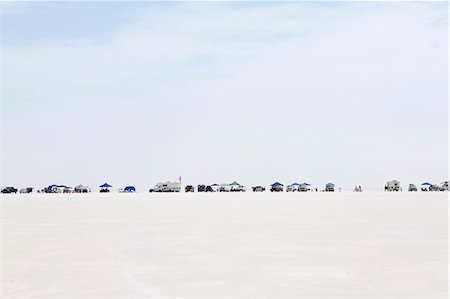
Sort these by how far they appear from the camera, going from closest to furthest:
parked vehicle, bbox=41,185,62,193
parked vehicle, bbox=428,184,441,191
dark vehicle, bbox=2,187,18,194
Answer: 1. parked vehicle, bbox=428,184,441,191
2. dark vehicle, bbox=2,187,18,194
3. parked vehicle, bbox=41,185,62,193

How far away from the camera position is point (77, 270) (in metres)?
11.1

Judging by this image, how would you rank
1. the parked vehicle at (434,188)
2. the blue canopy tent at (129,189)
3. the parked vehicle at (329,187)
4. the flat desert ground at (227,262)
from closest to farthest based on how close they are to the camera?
A: the flat desert ground at (227,262), the parked vehicle at (329,187), the parked vehicle at (434,188), the blue canopy tent at (129,189)

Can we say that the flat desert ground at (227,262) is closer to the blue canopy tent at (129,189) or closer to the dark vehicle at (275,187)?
the dark vehicle at (275,187)

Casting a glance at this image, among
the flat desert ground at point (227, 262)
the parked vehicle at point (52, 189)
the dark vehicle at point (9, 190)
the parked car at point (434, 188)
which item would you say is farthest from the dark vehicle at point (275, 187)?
the flat desert ground at point (227, 262)

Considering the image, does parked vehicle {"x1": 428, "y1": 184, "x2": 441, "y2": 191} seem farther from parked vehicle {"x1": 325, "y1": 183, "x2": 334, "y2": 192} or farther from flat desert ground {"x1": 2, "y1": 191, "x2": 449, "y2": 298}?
flat desert ground {"x1": 2, "y1": 191, "x2": 449, "y2": 298}

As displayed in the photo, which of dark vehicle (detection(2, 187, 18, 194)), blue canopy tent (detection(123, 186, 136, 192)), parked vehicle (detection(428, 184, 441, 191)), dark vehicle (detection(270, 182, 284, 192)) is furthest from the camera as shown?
blue canopy tent (detection(123, 186, 136, 192))

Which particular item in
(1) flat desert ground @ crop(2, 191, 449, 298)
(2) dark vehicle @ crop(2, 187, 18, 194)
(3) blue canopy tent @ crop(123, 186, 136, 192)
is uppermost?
(3) blue canopy tent @ crop(123, 186, 136, 192)

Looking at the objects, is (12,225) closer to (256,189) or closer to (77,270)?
(77,270)

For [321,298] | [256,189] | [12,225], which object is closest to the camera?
[321,298]

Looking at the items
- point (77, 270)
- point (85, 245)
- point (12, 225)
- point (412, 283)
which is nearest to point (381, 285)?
point (412, 283)

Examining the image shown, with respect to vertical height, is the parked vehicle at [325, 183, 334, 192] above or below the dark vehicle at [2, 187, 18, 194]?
above

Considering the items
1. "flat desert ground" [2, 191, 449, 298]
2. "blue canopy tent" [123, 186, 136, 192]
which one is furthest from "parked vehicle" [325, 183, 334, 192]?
"flat desert ground" [2, 191, 449, 298]

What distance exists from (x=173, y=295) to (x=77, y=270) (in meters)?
3.01

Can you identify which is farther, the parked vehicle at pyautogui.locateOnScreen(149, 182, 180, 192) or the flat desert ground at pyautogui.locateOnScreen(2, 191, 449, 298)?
the parked vehicle at pyautogui.locateOnScreen(149, 182, 180, 192)
